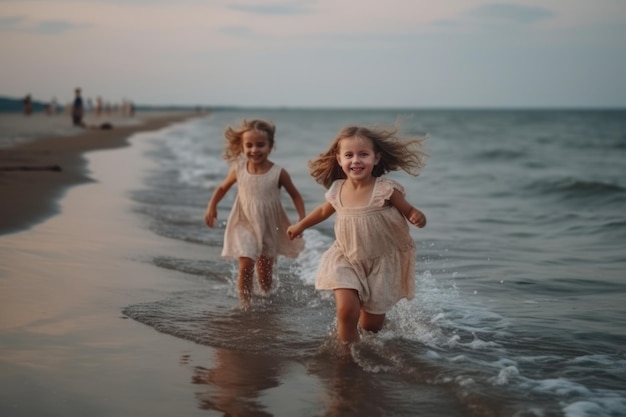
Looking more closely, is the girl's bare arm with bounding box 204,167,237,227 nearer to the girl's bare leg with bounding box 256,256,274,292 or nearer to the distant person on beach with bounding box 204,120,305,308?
the distant person on beach with bounding box 204,120,305,308

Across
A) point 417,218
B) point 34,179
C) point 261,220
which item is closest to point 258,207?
point 261,220

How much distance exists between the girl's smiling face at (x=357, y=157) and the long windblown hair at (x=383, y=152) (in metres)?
0.04

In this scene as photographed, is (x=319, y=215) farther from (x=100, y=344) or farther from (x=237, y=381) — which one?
(x=100, y=344)

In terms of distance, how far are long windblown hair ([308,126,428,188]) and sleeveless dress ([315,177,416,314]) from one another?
0.20 m

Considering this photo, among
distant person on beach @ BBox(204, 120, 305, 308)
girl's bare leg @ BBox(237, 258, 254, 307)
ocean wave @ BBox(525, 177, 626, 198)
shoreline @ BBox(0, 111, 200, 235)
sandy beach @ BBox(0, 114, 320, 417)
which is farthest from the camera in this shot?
ocean wave @ BBox(525, 177, 626, 198)

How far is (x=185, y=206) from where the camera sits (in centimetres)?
1197

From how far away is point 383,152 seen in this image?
17.5 feet

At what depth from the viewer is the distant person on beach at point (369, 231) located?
5137mm

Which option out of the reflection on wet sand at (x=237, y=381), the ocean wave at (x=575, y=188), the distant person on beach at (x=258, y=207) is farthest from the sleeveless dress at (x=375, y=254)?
the ocean wave at (x=575, y=188)

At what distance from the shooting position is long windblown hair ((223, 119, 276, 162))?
6973mm

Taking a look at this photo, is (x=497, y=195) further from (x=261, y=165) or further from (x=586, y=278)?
(x=261, y=165)

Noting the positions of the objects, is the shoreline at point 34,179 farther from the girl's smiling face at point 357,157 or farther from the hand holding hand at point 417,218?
the hand holding hand at point 417,218

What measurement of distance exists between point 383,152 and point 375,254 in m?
0.68

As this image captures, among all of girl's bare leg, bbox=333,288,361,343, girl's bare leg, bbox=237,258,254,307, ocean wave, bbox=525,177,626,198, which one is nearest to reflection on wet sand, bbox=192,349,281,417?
girl's bare leg, bbox=333,288,361,343
